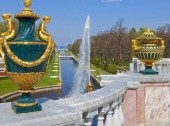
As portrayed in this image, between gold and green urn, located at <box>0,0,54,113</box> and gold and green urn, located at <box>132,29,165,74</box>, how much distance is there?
13.2 ft

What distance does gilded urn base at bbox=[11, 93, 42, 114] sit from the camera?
11.8 feet

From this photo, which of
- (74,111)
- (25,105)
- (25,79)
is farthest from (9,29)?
(74,111)

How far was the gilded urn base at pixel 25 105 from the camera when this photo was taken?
11.8ft

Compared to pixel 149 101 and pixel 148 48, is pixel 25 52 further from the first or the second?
pixel 148 48

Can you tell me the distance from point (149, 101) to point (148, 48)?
1.10 meters

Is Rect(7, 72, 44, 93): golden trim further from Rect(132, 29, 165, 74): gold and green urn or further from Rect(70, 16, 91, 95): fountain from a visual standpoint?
Rect(70, 16, 91, 95): fountain

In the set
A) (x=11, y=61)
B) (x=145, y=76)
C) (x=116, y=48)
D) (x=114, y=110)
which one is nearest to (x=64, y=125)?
(x=11, y=61)

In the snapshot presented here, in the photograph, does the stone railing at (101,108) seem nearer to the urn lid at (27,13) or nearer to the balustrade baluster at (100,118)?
the balustrade baluster at (100,118)

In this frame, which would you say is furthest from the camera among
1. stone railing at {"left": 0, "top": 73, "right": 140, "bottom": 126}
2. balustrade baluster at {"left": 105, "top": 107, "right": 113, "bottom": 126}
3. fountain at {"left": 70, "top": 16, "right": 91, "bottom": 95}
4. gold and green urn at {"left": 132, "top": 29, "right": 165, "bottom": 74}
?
fountain at {"left": 70, "top": 16, "right": 91, "bottom": 95}

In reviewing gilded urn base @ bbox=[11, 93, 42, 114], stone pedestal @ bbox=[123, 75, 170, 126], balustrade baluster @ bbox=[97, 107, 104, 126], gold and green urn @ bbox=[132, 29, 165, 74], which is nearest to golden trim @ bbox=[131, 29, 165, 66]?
gold and green urn @ bbox=[132, 29, 165, 74]

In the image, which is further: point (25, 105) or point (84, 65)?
point (84, 65)

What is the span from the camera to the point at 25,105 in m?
3.62

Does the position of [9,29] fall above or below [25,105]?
above

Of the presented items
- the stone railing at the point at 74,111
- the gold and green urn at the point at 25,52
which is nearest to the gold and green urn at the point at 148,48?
the stone railing at the point at 74,111
